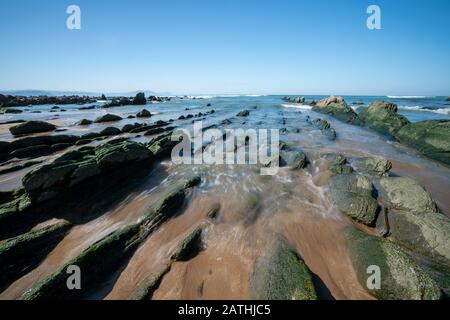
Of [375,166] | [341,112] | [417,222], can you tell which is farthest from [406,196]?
[341,112]

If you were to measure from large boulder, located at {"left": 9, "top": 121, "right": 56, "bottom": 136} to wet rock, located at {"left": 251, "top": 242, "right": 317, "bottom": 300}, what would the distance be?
69.7ft

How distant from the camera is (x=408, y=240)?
478 cm

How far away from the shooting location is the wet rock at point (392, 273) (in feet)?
11.0

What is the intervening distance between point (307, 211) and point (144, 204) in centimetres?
509

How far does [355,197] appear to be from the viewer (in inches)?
238

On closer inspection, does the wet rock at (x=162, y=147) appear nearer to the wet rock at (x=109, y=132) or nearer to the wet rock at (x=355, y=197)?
the wet rock at (x=109, y=132)

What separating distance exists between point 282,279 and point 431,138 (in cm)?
1365

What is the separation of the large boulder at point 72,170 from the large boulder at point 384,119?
18165 mm

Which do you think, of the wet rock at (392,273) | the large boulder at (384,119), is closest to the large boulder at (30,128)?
the wet rock at (392,273)

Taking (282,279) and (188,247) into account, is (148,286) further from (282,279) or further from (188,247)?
(282,279)
